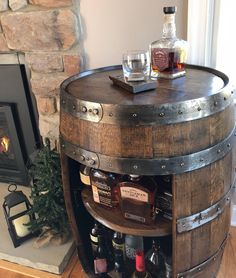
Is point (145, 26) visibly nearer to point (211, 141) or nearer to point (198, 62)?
point (198, 62)

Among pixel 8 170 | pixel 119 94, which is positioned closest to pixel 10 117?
pixel 8 170

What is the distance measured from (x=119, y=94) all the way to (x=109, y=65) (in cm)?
45

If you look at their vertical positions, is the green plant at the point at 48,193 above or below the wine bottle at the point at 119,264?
above

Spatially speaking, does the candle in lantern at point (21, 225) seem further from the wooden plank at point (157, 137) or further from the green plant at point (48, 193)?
the wooden plank at point (157, 137)

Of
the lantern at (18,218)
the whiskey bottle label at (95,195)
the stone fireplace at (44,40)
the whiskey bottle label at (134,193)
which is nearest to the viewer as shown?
the whiskey bottle label at (134,193)

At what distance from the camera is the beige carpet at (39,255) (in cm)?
130

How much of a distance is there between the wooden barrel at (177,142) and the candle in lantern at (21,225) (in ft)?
1.96

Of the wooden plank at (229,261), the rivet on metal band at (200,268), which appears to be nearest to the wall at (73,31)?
the rivet on metal band at (200,268)

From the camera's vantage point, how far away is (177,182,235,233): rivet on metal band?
84 cm

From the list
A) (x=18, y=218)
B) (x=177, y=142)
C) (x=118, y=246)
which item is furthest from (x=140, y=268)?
(x=18, y=218)

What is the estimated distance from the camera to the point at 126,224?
94 cm

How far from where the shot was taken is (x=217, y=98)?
0.79 metres

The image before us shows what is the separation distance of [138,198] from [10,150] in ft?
3.56

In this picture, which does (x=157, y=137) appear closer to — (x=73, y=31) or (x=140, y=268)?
(x=140, y=268)
